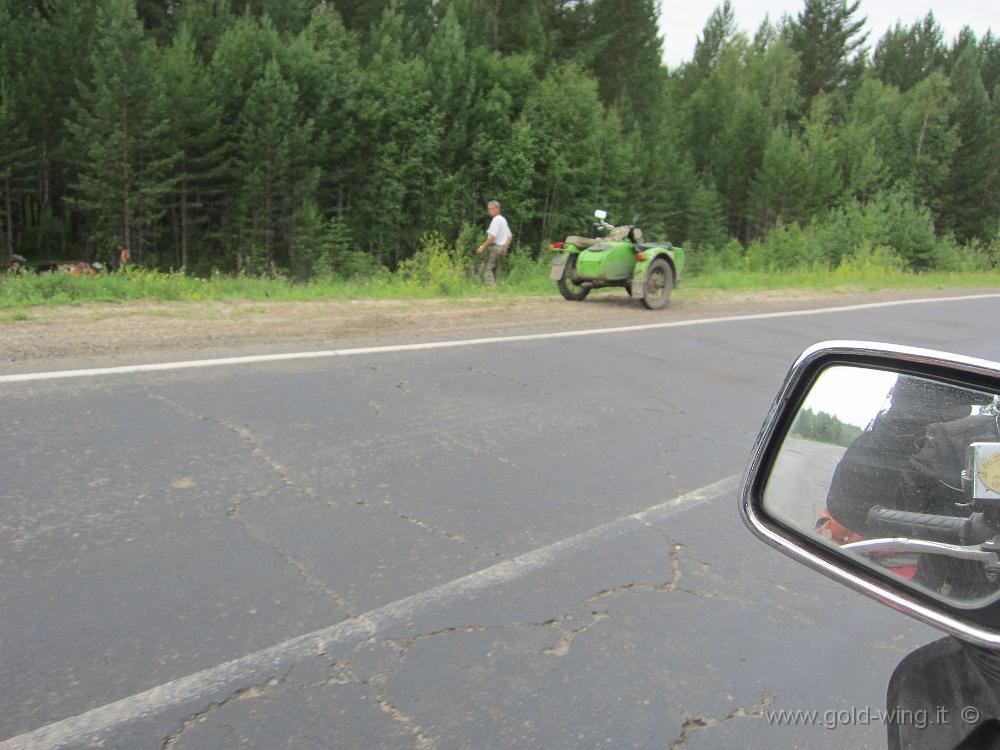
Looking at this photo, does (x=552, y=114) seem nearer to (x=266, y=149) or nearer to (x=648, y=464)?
(x=266, y=149)

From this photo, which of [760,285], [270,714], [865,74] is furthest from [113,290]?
[865,74]

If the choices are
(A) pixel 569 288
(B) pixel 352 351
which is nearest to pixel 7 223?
(A) pixel 569 288

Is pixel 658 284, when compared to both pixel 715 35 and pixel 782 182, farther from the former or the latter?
pixel 715 35

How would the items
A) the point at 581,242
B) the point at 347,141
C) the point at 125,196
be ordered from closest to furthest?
the point at 581,242
the point at 125,196
the point at 347,141

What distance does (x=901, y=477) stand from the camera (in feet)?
4.80

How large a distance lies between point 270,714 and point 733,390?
597 cm

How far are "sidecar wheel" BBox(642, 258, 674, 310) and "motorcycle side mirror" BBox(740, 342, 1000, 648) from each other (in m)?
11.7

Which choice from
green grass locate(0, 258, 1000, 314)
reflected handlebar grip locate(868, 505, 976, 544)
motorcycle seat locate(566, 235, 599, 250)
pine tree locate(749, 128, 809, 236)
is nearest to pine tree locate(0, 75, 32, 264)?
green grass locate(0, 258, 1000, 314)

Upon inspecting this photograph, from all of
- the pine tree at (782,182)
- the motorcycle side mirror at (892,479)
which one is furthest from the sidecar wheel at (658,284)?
the pine tree at (782,182)

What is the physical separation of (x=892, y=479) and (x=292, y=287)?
12.2m

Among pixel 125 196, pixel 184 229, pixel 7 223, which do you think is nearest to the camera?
pixel 125 196

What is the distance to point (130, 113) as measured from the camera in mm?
37312

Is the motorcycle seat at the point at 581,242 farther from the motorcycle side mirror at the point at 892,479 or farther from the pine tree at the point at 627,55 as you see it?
the pine tree at the point at 627,55

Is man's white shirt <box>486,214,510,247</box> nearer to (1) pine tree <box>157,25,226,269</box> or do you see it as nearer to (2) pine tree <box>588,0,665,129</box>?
(1) pine tree <box>157,25,226,269</box>
